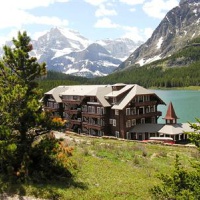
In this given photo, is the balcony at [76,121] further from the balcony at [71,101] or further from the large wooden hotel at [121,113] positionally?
the balcony at [71,101]

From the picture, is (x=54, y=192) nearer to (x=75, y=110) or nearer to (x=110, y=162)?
(x=110, y=162)

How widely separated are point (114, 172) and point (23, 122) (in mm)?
10572

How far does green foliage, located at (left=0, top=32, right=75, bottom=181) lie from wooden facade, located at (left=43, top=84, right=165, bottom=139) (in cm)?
4359

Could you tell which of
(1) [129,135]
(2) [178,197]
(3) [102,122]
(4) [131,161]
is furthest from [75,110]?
(2) [178,197]

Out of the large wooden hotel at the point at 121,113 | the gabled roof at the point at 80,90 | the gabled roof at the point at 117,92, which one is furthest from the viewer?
the gabled roof at the point at 80,90

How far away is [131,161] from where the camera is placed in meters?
40.1

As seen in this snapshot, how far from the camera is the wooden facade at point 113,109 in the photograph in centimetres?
7600

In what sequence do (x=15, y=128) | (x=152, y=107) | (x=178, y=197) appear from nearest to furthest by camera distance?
(x=178, y=197), (x=15, y=128), (x=152, y=107)

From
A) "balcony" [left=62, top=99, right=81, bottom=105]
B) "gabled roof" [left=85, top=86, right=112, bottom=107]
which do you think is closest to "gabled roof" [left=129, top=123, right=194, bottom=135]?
"gabled roof" [left=85, top=86, right=112, bottom=107]

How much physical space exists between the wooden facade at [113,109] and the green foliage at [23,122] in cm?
4359

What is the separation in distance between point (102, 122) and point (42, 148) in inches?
1961

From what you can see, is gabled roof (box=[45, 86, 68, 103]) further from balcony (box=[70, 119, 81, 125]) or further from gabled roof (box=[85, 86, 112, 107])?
gabled roof (box=[85, 86, 112, 107])

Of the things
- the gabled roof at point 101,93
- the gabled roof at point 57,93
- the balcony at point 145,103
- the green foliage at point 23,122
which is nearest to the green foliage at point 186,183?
the green foliage at point 23,122

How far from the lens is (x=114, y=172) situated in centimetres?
3416
